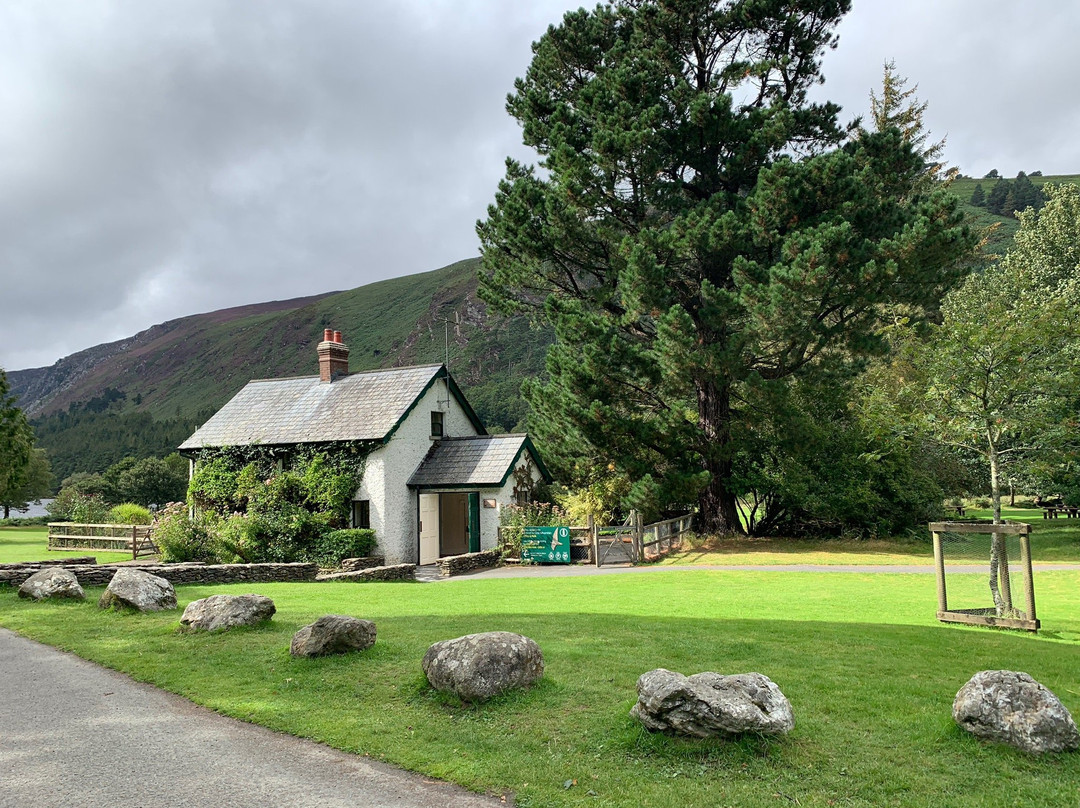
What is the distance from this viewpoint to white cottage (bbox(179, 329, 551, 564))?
2597cm

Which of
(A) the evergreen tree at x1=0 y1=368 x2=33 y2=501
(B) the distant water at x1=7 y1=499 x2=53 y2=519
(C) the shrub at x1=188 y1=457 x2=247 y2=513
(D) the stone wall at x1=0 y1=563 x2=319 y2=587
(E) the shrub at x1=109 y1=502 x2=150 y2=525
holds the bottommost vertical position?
(B) the distant water at x1=7 y1=499 x2=53 y2=519

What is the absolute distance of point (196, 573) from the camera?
19.7m

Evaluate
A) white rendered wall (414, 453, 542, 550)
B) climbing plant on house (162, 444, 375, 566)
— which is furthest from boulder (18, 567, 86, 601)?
white rendered wall (414, 453, 542, 550)

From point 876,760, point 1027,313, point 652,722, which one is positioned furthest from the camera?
point 1027,313

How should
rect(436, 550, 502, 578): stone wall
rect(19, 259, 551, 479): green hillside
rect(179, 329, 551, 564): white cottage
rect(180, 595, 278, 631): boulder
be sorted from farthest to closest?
rect(19, 259, 551, 479): green hillside, rect(179, 329, 551, 564): white cottage, rect(436, 550, 502, 578): stone wall, rect(180, 595, 278, 631): boulder

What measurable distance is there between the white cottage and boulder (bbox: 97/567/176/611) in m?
11.8

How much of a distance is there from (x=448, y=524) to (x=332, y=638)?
2000 centimetres

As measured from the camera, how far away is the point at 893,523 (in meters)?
28.1

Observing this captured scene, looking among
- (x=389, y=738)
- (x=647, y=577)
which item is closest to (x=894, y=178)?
(x=647, y=577)

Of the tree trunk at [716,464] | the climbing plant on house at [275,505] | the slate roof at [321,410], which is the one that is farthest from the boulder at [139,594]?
the tree trunk at [716,464]

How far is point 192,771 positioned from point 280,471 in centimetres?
2181

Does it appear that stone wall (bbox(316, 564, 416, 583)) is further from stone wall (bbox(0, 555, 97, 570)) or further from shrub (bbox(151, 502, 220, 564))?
stone wall (bbox(0, 555, 97, 570))

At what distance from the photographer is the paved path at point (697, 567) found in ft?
67.3

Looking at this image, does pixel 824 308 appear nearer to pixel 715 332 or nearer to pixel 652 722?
pixel 715 332
